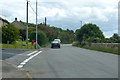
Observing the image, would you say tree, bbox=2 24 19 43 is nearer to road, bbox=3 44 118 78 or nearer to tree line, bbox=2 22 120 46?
tree line, bbox=2 22 120 46

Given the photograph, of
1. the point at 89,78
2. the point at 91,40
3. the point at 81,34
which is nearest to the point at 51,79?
the point at 89,78

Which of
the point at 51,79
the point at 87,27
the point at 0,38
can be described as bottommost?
the point at 51,79

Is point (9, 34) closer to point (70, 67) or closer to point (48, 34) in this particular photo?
point (70, 67)

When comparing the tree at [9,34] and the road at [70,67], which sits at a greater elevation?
the tree at [9,34]

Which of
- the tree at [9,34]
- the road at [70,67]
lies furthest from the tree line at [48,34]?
the road at [70,67]

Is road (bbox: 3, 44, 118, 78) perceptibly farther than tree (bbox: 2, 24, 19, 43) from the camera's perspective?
No

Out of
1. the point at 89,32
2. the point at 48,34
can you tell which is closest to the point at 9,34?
the point at 89,32

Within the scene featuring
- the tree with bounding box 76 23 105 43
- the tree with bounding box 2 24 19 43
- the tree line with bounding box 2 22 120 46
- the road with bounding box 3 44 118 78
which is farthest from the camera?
the tree with bounding box 76 23 105 43

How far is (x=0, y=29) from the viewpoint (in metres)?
29.8

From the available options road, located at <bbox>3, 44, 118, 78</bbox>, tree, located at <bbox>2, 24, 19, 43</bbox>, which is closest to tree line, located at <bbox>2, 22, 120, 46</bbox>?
tree, located at <bbox>2, 24, 19, 43</bbox>

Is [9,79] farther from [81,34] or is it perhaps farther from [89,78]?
[81,34]

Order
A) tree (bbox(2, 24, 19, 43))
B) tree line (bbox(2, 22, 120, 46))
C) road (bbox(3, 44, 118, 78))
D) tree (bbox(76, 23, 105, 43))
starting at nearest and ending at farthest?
road (bbox(3, 44, 118, 78)) < tree (bbox(2, 24, 19, 43)) < tree line (bbox(2, 22, 120, 46)) < tree (bbox(76, 23, 105, 43))

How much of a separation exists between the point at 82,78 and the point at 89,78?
0.91 ft

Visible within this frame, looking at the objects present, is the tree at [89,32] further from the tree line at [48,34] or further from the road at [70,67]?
the road at [70,67]
